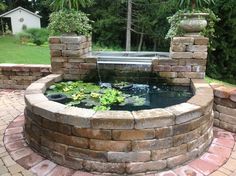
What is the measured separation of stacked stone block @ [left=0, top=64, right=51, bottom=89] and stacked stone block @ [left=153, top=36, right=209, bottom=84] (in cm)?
244

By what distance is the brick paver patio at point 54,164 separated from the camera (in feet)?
8.79

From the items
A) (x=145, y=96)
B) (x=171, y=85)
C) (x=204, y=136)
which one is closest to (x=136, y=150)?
(x=204, y=136)

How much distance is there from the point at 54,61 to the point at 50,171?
90.9 inches

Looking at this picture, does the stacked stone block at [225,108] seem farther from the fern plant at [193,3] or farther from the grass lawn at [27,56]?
the grass lawn at [27,56]

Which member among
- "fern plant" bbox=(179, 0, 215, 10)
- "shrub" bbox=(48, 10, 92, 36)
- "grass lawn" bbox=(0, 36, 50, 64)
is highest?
"fern plant" bbox=(179, 0, 215, 10)

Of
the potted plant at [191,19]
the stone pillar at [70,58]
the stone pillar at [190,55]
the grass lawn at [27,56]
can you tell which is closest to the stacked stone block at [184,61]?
the stone pillar at [190,55]

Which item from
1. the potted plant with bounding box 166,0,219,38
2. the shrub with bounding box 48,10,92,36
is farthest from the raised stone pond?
the shrub with bounding box 48,10,92,36

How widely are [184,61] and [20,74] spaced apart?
336 cm

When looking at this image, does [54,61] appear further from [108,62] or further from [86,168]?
[86,168]

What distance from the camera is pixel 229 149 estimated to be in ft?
10.3

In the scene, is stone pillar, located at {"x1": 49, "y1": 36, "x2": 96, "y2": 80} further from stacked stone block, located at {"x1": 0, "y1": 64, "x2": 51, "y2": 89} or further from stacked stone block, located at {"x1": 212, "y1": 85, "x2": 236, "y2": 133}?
stacked stone block, located at {"x1": 212, "y1": 85, "x2": 236, "y2": 133}

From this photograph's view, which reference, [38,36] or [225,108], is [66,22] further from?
[38,36]

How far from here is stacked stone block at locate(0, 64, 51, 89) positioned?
5.33 metres

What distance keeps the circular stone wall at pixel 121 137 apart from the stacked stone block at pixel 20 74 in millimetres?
2571
